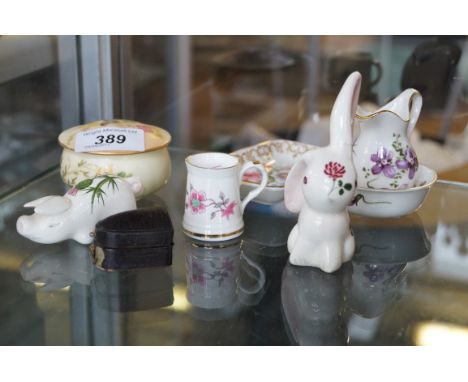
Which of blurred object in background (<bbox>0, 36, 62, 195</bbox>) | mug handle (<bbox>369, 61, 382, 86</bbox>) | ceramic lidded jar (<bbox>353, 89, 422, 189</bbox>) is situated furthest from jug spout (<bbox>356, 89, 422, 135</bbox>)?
mug handle (<bbox>369, 61, 382, 86</bbox>)

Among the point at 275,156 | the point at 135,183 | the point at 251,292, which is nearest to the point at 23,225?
the point at 135,183

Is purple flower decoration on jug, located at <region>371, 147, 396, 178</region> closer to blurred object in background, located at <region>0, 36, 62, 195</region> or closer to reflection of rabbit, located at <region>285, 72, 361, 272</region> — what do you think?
reflection of rabbit, located at <region>285, 72, 361, 272</region>

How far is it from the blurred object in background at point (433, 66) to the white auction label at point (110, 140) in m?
0.71

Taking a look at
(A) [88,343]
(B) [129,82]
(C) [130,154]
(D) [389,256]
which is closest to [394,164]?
(D) [389,256]

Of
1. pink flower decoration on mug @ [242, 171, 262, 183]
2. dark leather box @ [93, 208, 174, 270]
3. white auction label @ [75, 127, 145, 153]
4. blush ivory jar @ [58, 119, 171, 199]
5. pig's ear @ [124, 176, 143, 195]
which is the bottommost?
dark leather box @ [93, 208, 174, 270]

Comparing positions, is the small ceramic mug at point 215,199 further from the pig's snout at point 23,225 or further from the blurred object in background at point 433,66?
the blurred object in background at point 433,66

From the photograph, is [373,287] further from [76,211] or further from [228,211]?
[76,211]

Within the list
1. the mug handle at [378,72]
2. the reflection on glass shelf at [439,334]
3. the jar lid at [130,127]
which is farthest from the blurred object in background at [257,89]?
the reflection on glass shelf at [439,334]

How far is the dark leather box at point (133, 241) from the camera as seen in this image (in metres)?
0.85

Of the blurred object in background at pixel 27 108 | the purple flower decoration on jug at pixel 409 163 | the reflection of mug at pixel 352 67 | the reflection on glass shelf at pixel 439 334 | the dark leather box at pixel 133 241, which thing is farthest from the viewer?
the reflection of mug at pixel 352 67

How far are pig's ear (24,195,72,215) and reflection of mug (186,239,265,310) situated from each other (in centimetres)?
16

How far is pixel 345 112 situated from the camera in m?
0.83

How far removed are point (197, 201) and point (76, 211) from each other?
0.48ft

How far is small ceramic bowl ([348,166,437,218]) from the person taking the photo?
37.7 inches
